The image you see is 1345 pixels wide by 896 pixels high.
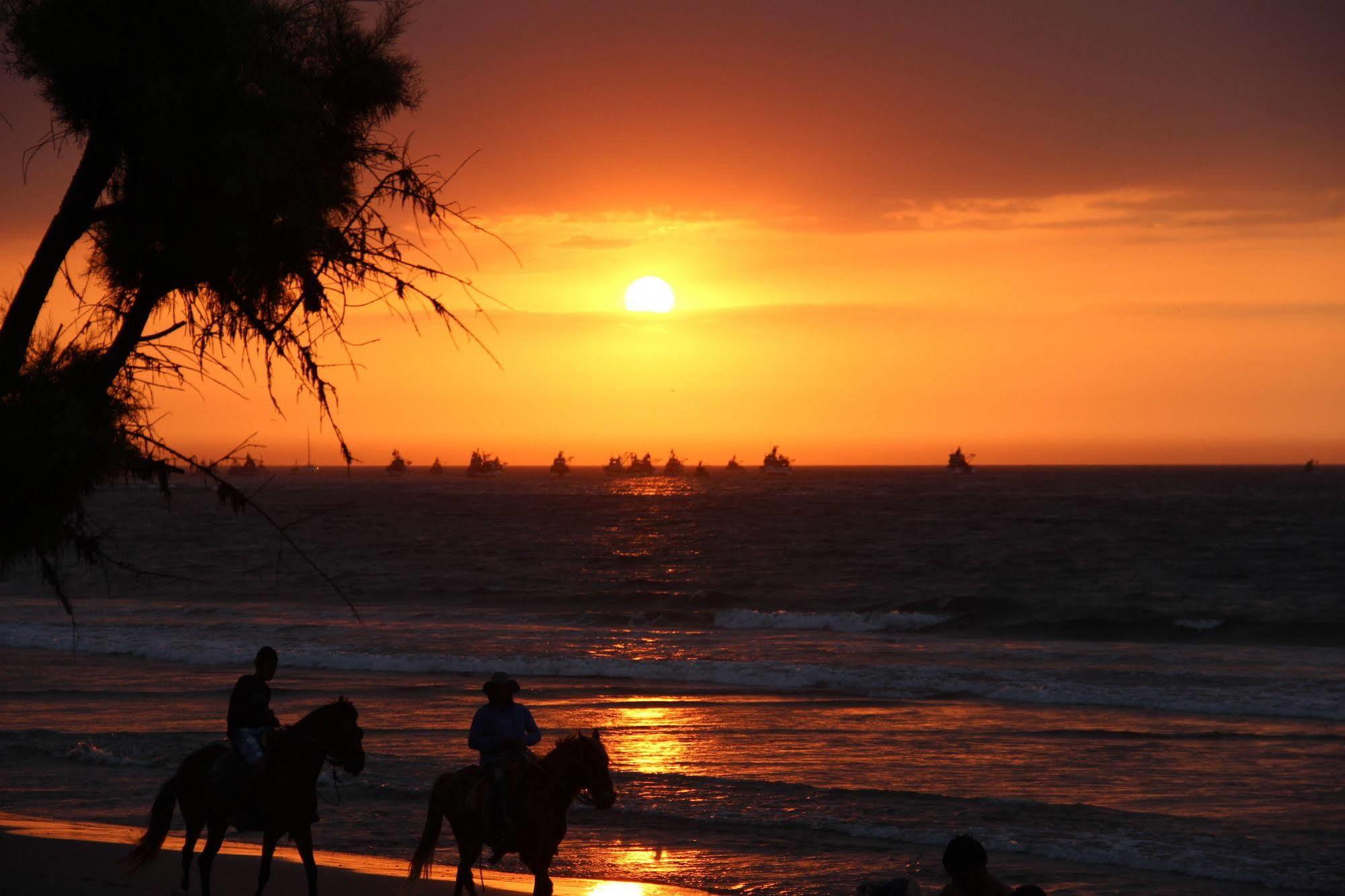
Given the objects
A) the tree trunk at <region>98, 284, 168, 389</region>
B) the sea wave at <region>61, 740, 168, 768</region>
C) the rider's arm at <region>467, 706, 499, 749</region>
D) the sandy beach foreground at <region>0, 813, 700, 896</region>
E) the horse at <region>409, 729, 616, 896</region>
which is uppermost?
the tree trunk at <region>98, 284, 168, 389</region>

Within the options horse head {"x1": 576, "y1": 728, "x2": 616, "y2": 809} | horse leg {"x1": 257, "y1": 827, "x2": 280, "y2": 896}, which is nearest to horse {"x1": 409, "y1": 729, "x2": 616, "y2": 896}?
horse head {"x1": 576, "y1": 728, "x2": 616, "y2": 809}

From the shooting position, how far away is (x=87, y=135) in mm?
5664

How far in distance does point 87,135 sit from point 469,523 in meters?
82.7

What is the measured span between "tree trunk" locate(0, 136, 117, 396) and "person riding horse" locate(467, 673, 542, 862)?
13.9ft

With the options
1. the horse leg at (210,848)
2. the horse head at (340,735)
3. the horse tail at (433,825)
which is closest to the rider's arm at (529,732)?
the horse tail at (433,825)

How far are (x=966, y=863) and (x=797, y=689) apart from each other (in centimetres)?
1897

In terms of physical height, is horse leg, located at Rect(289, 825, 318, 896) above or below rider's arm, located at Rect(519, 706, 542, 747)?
below

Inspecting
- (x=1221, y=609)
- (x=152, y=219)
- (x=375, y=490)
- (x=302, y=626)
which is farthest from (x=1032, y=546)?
(x=375, y=490)

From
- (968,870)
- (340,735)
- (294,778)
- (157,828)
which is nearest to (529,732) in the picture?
(340,735)

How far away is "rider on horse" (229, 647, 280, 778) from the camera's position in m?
9.01

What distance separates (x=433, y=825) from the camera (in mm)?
9359

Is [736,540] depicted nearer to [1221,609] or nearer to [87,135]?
[1221,609]

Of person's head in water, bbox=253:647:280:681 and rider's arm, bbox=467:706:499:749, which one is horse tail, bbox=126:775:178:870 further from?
rider's arm, bbox=467:706:499:749

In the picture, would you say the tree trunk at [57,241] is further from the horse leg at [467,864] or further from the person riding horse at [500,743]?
the horse leg at [467,864]
